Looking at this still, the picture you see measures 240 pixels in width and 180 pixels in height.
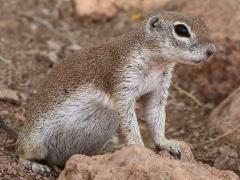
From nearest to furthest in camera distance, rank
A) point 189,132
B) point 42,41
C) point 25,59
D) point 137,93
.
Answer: point 137,93 → point 189,132 → point 25,59 → point 42,41

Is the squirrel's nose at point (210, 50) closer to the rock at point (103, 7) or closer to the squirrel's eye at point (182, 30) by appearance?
the squirrel's eye at point (182, 30)

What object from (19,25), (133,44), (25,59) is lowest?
(133,44)

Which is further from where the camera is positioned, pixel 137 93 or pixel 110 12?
pixel 110 12

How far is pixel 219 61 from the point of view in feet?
29.4

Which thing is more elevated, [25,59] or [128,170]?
[25,59]

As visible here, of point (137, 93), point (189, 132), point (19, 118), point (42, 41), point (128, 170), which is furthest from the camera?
point (42, 41)

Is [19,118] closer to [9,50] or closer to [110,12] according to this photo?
[9,50]

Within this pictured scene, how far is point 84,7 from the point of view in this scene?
10.8m

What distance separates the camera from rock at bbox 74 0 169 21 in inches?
424

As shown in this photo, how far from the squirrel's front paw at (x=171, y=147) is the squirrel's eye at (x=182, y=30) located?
3.66 ft

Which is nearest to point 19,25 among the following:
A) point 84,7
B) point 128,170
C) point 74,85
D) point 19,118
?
point 84,7

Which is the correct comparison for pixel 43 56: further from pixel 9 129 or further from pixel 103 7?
pixel 9 129

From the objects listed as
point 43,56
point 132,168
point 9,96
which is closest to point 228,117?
point 9,96

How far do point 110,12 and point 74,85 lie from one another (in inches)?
183
